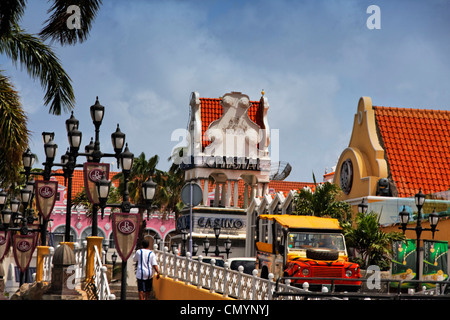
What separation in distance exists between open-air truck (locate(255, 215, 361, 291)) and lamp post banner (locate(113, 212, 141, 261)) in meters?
4.42

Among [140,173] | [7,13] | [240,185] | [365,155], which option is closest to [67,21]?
[7,13]

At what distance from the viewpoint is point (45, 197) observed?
22.2 metres

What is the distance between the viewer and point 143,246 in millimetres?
17641

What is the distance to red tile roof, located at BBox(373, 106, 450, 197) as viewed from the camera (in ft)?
116

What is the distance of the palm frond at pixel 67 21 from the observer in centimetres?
2003

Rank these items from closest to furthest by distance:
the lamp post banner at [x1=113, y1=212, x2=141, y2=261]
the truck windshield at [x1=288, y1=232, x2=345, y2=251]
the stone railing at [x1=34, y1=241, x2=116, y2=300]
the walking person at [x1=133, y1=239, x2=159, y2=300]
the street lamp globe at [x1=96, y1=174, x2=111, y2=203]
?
the lamp post banner at [x1=113, y1=212, x2=141, y2=261], the stone railing at [x1=34, y1=241, x2=116, y2=300], the walking person at [x1=133, y1=239, x2=159, y2=300], the street lamp globe at [x1=96, y1=174, x2=111, y2=203], the truck windshield at [x1=288, y1=232, x2=345, y2=251]

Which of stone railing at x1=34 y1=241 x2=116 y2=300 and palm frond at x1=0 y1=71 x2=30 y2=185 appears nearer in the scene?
stone railing at x1=34 y1=241 x2=116 y2=300

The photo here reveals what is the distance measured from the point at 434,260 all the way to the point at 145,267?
11.0 meters

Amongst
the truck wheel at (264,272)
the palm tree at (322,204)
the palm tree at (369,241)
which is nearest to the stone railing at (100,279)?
the truck wheel at (264,272)

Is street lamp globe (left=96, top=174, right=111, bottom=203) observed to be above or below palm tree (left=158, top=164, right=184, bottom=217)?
below

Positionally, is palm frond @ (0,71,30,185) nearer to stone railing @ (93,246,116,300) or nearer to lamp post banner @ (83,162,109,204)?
lamp post banner @ (83,162,109,204)

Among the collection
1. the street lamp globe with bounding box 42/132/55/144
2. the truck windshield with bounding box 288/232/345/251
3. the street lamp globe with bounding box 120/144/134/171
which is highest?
the street lamp globe with bounding box 42/132/55/144

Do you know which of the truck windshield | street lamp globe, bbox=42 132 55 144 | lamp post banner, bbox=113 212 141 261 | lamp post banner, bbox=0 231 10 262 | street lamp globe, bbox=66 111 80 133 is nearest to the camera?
lamp post banner, bbox=113 212 141 261

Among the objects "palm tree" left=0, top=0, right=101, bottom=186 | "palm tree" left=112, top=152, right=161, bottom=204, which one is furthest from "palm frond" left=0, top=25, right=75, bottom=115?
"palm tree" left=112, top=152, right=161, bottom=204
